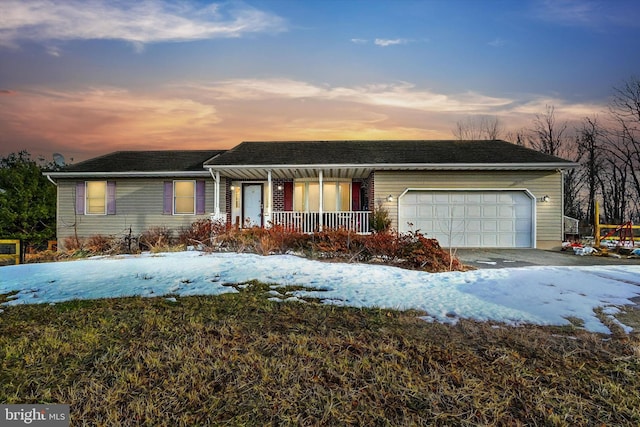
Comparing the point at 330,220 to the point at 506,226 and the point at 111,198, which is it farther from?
the point at 111,198

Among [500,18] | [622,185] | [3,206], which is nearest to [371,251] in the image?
[500,18]

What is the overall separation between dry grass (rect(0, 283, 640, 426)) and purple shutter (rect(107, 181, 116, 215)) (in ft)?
39.0

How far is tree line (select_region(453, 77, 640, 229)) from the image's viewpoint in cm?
2422

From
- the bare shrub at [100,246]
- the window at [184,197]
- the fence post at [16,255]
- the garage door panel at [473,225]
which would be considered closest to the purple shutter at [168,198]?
the window at [184,197]

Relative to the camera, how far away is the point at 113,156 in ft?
55.0

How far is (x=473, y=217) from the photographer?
13680 mm

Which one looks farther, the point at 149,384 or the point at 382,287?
the point at 382,287

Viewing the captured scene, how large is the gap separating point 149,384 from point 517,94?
794 inches

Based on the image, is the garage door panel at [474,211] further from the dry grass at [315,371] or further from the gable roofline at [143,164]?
the gable roofline at [143,164]

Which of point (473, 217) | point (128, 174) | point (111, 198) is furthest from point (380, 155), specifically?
point (111, 198)

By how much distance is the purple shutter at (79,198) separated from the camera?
15062 mm

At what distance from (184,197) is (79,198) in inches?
178

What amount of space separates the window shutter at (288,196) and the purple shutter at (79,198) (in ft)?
29.0

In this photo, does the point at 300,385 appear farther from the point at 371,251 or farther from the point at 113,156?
the point at 113,156
